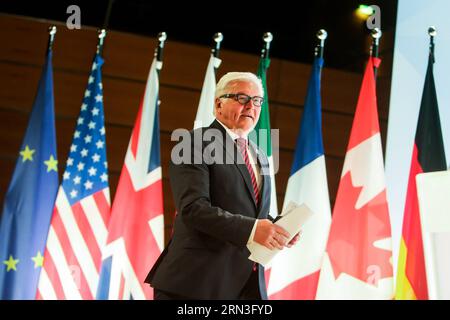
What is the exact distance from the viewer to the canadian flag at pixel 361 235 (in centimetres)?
339

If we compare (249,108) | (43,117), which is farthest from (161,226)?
(249,108)

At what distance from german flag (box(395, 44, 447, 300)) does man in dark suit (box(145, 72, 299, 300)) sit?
1939mm

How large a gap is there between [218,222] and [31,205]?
270cm

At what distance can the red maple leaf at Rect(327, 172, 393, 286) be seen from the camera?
134 inches

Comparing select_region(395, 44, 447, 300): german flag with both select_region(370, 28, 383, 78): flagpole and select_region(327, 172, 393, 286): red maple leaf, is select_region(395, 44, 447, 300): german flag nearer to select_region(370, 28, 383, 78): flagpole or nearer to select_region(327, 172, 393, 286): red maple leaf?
select_region(327, 172, 393, 286): red maple leaf

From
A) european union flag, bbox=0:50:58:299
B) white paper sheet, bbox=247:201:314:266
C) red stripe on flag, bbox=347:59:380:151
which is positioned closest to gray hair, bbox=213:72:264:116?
white paper sheet, bbox=247:201:314:266

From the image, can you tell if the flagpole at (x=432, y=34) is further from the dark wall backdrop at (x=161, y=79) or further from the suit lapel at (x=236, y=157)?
the suit lapel at (x=236, y=157)

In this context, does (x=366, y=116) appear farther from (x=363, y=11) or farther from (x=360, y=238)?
(x=363, y=11)

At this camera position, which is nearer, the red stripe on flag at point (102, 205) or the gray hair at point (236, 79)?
the gray hair at point (236, 79)

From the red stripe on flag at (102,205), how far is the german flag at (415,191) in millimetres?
1962

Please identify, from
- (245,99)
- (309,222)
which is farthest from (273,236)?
(309,222)

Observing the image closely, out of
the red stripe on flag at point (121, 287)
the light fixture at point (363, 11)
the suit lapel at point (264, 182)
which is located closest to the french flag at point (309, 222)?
the red stripe on flag at point (121, 287)

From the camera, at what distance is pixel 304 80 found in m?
4.91
